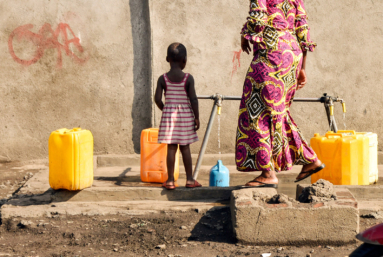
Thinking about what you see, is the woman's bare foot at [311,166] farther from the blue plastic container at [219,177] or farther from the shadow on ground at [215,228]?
the blue plastic container at [219,177]

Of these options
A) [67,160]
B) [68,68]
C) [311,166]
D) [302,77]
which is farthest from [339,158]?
[68,68]

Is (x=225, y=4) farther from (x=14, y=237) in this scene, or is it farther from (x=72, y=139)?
(x=14, y=237)

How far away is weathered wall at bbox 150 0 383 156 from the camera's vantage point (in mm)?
5945

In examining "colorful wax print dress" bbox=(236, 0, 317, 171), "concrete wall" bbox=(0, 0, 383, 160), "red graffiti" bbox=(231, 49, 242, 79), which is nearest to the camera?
"colorful wax print dress" bbox=(236, 0, 317, 171)

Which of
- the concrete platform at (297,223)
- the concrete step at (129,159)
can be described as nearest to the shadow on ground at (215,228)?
the concrete platform at (297,223)

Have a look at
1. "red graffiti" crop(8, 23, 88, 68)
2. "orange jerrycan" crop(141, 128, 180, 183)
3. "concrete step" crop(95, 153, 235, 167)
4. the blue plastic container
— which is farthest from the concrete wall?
the blue plastic container

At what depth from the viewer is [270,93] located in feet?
10.9

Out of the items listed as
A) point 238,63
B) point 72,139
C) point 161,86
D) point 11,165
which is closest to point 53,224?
point 72,139

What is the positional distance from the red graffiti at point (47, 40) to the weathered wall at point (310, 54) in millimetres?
1063

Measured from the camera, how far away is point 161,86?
3.73 m

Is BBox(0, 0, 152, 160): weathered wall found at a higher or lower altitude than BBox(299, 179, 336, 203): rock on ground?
higher

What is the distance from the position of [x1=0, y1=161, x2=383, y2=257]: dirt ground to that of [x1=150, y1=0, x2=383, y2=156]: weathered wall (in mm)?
2847

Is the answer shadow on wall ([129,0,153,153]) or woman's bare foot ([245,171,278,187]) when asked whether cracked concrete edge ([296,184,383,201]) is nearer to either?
woman's bare foot ([245,171,278,187])

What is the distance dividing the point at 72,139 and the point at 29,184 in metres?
1.35
